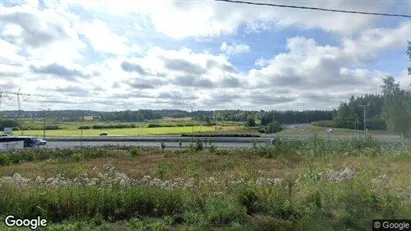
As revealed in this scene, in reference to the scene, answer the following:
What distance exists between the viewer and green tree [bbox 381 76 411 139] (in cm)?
3506

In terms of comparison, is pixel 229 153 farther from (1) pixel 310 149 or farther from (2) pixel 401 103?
(2) pixel 401 103

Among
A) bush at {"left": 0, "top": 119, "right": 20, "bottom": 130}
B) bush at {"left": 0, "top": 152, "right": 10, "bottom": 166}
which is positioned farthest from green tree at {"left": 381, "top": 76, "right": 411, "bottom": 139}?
bush at {"left": 0, "top": 119, "right": 20, "bottom": 130}

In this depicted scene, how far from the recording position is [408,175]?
1109 centimetres

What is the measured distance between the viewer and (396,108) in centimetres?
3694

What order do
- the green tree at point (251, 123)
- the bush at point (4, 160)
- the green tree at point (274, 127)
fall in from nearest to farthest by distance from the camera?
the bush at point (4, 160)
the green tree at point (274, 127)
the green tree at point (251, 123)

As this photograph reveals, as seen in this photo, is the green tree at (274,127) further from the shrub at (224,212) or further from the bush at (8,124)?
the shrub at (224,212)

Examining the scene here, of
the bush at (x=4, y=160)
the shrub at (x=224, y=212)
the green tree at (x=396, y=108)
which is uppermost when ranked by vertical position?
the green tree at (x=396, y=108)

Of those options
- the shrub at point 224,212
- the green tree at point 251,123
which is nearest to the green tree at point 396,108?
the shrub at point 224,212

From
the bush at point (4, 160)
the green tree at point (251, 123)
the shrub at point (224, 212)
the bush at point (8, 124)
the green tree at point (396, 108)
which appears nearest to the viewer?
the shrub at point (224, 212)

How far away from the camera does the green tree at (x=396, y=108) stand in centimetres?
3506

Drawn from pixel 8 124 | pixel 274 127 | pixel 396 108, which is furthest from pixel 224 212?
pixel 8 124

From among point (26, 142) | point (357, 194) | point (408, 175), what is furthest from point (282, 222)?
point (26, 142)

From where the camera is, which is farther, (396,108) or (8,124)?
(8,124)

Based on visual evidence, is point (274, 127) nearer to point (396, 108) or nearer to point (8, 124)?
point (396, 108)
